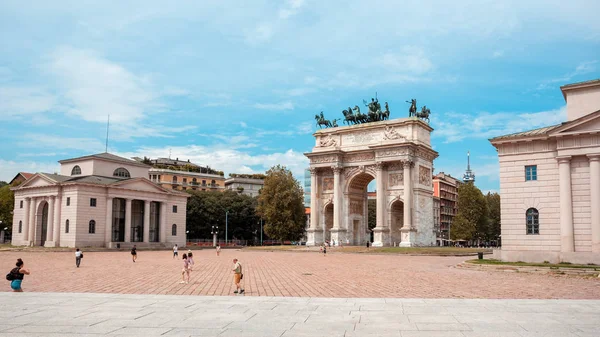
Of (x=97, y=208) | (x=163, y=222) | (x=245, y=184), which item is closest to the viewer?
(x=97, y=208)

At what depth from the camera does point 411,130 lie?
71312mm

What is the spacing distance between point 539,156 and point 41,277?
31.1 m

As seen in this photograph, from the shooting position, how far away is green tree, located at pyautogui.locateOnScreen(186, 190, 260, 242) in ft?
335

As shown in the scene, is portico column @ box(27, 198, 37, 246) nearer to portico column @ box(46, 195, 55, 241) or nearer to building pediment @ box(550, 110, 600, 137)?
portico column @ box(46, 195, 55, 241)

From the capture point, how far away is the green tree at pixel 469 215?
297ft

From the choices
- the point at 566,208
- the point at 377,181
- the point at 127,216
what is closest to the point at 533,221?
the point at 566,208

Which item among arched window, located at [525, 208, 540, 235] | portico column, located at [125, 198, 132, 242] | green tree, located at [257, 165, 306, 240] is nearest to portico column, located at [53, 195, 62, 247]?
portico column, located at [125, 198, 132, 242]

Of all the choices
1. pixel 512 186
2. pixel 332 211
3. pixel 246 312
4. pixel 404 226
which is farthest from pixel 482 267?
pixel 332 211

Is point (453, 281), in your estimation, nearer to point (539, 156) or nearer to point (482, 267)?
point (482, 267)

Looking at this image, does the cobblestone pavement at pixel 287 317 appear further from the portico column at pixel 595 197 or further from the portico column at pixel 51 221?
the portico column at pixel 51 221

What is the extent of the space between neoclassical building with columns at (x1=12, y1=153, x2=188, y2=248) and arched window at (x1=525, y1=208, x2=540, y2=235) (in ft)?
176

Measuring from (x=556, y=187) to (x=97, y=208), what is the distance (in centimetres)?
5625

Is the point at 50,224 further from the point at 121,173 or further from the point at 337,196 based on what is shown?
the point at 337,196

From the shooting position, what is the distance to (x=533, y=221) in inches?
1391
